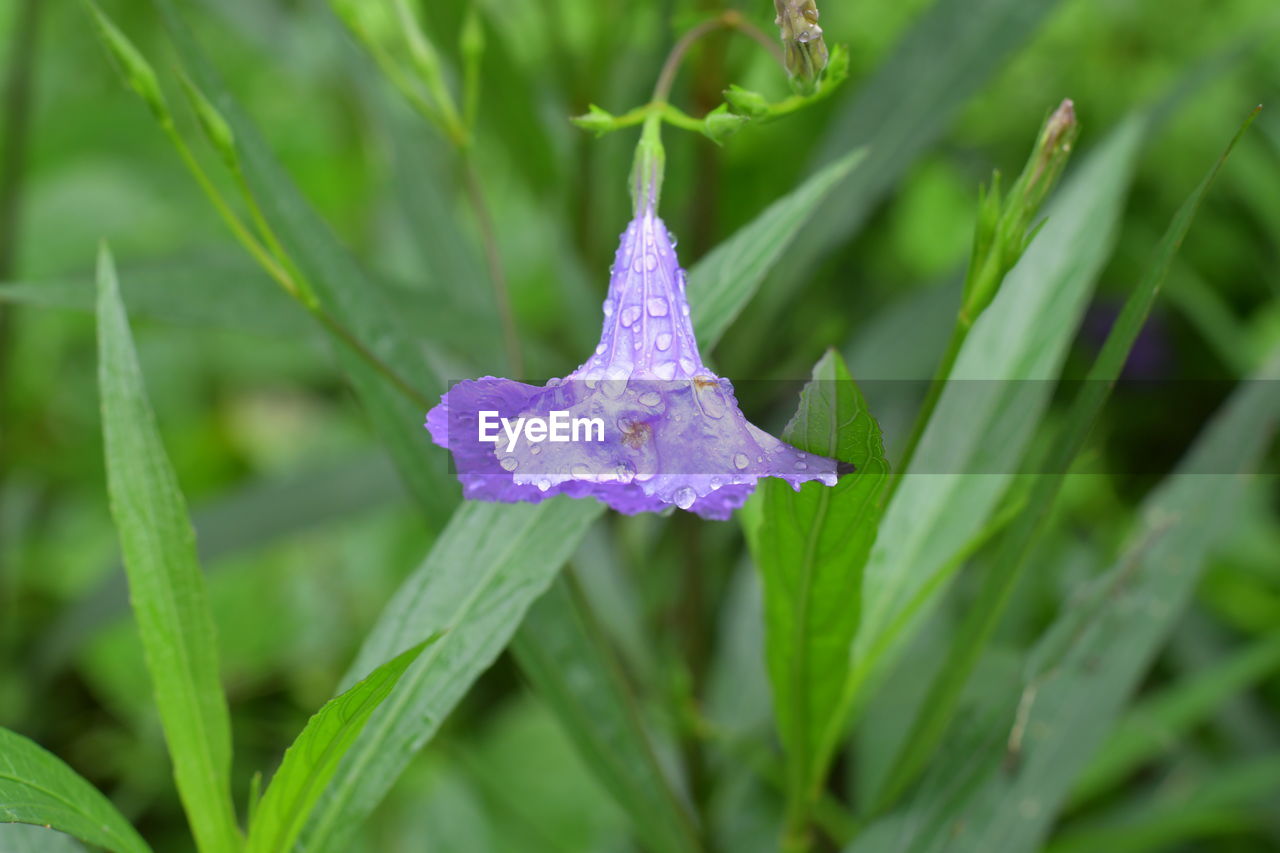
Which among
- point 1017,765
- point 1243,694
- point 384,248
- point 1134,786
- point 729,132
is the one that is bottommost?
point 1134,786

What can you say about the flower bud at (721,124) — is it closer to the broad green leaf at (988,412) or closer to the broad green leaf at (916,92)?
the broad green leaf at (988,412)

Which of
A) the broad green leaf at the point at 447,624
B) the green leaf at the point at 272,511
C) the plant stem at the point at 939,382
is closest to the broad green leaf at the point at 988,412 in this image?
the plant stem at the point at 939,382

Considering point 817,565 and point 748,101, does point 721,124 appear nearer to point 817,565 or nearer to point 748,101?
point 748,101

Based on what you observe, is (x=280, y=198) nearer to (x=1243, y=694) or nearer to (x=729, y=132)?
(x=729, y=132)

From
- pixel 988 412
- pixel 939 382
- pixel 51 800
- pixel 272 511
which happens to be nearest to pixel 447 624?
pixel 51 800

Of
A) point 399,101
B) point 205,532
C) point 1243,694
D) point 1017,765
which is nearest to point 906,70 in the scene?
point 399,101

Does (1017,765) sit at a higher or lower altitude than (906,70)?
lower
